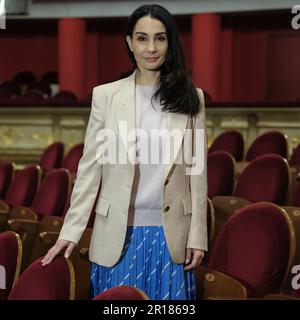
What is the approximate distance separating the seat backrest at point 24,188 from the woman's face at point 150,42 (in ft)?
2.80

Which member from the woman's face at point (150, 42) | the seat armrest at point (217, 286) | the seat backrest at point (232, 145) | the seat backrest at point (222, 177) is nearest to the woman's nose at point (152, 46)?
the woman's face at point (150, 42)

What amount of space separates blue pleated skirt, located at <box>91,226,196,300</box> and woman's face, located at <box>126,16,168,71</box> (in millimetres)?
161

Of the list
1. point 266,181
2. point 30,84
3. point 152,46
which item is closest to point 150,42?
point 152,46

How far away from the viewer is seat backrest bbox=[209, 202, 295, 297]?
31.1 inches

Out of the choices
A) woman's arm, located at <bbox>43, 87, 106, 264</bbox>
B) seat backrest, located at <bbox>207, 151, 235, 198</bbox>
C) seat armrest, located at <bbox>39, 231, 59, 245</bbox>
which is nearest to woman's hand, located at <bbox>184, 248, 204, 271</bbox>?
woman's arm, located at <bbox>43, 87, 106, 264</bbox>

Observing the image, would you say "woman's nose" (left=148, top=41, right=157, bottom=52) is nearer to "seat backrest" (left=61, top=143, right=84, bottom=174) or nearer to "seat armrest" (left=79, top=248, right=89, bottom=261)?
"seat armrest" (left=79, top=248, right=89, bottom=261)

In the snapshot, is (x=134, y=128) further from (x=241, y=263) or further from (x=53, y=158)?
(x=53, y=158)

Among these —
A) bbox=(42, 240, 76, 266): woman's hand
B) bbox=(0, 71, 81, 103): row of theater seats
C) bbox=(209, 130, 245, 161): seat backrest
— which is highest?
bbox=(0, 71, 81, 103): row of theater seats

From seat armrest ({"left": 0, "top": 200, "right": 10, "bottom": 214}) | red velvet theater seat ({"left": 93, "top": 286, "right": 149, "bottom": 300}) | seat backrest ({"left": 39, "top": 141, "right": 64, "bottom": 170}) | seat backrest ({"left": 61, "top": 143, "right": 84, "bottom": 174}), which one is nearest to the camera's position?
red velvet theater seat ({"left": 93, "top": 286, "right": 149, "bottom": 300})

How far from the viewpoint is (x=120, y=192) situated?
647 mm

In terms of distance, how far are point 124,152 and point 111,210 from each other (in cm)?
6

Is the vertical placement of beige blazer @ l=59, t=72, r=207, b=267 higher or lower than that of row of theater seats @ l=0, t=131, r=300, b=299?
higher

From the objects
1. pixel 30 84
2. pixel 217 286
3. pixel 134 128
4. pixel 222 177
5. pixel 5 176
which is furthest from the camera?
pixel 30 84

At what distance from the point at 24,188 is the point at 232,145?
56cm
